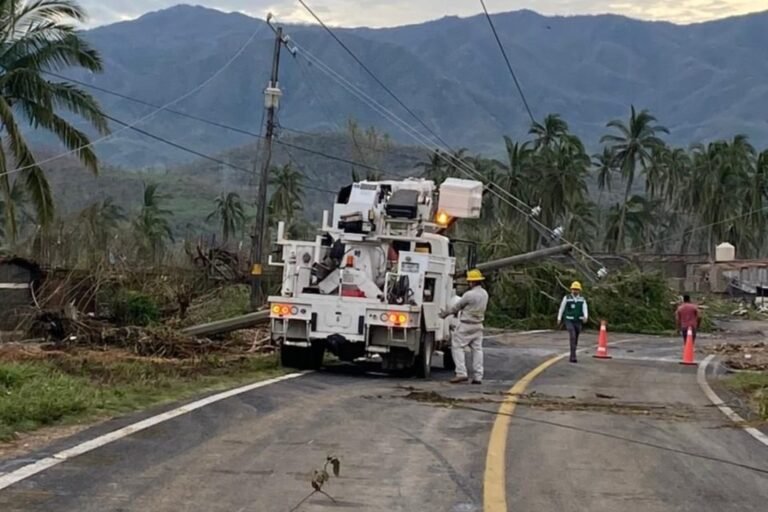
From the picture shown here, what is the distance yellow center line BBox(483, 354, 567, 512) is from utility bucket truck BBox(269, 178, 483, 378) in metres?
2.51

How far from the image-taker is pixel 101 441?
9047 mm

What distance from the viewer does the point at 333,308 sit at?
16484 mm

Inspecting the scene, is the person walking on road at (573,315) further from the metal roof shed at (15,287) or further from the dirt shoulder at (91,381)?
the metal roof shed at (15,287)

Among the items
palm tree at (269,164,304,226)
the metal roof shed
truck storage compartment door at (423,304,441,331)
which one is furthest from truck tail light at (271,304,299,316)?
palm tree at (269,164,304,226)

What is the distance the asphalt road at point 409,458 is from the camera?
24.0 feet

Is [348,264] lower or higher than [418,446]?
higher

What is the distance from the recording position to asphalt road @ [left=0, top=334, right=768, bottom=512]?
731 centimetres

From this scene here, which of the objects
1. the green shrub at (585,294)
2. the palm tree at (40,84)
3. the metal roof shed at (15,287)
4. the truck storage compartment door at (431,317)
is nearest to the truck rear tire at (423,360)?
the truck storage compartment door at (431,317)

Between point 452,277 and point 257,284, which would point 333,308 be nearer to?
point 452,277

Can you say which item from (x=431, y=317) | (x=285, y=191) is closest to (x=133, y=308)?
(x=431, y=317)

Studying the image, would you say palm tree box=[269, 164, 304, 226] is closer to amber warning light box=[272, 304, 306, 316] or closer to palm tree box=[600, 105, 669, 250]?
palm tree box=[600, 105, 669, 250]

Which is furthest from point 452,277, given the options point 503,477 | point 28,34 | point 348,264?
point 28,34

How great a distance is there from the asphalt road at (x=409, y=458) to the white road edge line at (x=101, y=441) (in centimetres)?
11

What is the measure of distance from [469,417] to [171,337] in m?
7.82
